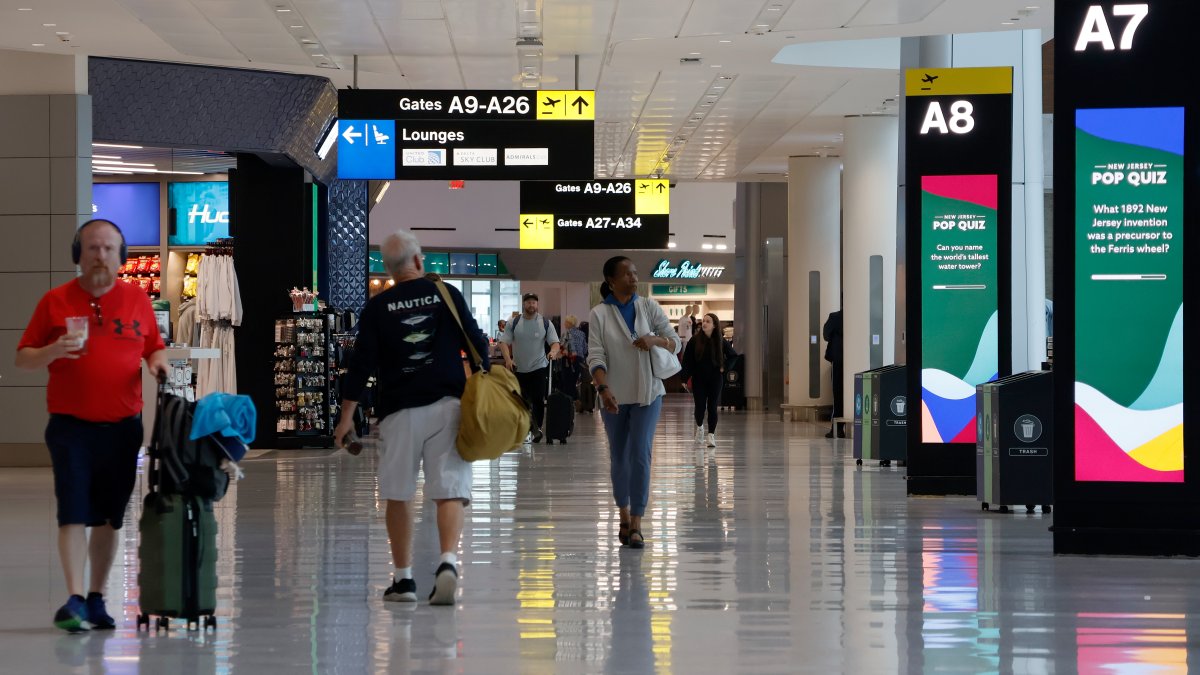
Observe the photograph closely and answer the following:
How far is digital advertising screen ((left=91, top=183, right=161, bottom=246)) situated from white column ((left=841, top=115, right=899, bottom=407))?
7.97 meters

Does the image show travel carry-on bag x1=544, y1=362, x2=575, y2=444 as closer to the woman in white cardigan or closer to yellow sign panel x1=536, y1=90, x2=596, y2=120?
yellow sign panel x1=536, y1=90, x2=596, y2=120

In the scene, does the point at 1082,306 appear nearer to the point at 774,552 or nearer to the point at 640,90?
the point at 774,552

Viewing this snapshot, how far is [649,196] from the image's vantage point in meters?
19.3

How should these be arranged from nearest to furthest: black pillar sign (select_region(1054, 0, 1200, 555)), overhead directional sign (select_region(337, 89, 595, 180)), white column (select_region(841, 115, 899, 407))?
black pillar sign (select_region(1054, 0, 1200, 555)) < overhead directional sign (select_region(337, 89, 595, 180)) < white column (select_region(841, 115, 899, 407))

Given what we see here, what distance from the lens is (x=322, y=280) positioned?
18.5 meters

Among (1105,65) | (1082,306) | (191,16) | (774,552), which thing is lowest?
(774,552)

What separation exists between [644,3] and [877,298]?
7.64 meters

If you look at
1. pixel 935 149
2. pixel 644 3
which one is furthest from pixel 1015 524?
pixel 644 3

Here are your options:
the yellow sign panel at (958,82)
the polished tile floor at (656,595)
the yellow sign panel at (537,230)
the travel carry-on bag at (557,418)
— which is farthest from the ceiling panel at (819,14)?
the yellow sign panel at (537,230)

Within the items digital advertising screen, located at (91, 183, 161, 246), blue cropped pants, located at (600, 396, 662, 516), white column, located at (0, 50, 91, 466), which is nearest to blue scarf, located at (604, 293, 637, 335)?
blue cropped pants, located at (600, 396, 662, 516)

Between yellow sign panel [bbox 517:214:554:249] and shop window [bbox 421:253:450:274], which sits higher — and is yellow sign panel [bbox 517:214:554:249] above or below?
below

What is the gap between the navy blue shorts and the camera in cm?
499

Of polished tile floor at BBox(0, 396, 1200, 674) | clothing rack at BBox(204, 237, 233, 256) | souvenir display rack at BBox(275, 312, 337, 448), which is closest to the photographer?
polished tile floor at BBox(0, 396, 1200, 674)

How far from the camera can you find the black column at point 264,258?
15.5m
